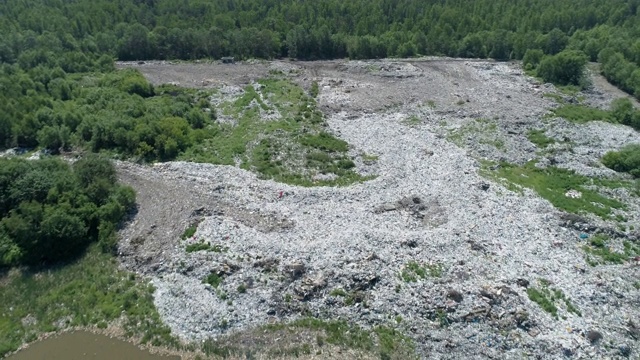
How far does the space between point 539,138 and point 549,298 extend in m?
32.3

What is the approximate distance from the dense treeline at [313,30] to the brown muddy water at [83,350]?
67316 millimetres

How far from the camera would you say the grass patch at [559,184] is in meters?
48.8

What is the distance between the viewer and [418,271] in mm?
39344

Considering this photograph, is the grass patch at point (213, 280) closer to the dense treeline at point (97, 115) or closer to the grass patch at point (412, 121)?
the dense treeline at point (97, 115)

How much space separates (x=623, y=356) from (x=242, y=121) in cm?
5308

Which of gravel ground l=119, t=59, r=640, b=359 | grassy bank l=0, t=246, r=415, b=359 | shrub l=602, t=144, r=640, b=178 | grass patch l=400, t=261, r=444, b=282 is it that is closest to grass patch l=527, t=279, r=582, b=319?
gravel ground l=119, t=59, r=640, b=359

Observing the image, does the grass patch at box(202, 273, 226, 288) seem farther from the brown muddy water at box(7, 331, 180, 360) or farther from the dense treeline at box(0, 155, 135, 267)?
the dense treeline at box(0, 155, 135, 267)

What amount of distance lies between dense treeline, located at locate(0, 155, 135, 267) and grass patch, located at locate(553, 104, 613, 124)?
201 feet

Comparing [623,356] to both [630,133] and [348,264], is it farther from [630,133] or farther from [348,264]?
[630,133]

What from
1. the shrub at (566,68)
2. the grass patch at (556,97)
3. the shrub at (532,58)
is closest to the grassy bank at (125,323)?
the grass patch at (556,97)

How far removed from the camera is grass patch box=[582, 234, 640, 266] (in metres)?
41.7

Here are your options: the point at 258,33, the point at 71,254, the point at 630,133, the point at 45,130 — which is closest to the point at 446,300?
the point at 71,254

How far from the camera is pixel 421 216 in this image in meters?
47.1

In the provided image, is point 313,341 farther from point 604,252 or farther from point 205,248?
point 604,252
